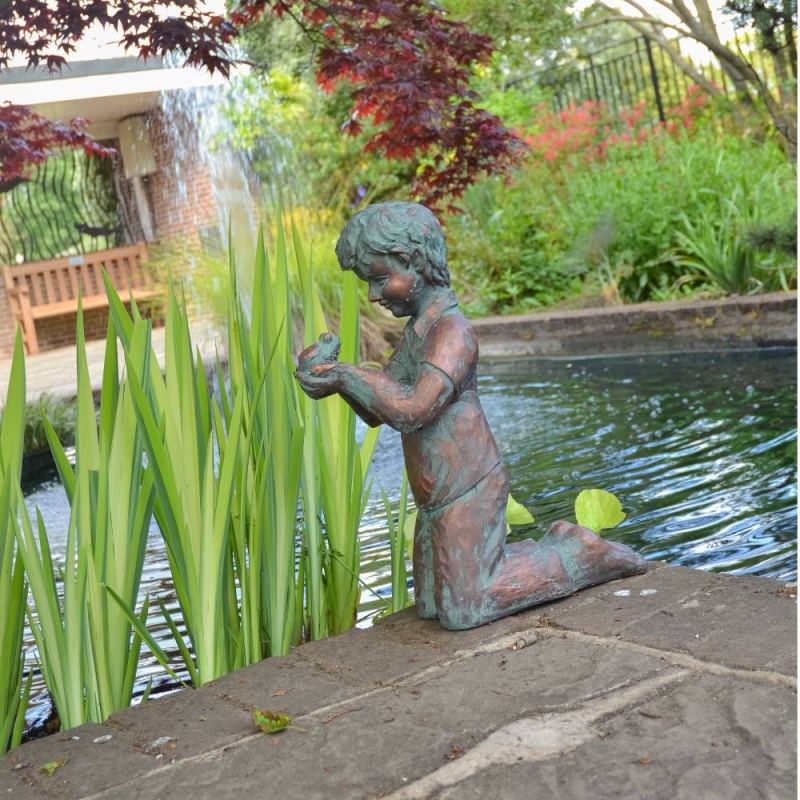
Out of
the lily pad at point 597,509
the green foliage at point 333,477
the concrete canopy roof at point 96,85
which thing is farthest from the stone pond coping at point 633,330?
the concrete canopy roof at point 96,85

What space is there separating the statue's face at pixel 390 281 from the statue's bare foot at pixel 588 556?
1.84ft

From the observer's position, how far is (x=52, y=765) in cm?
158

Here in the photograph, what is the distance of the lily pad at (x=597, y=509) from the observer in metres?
2.42

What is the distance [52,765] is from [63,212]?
1380 centimetres

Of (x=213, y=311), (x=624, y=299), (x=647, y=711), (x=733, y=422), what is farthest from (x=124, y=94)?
(x=647, y=711)

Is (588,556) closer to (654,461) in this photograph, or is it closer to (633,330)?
(654,461)

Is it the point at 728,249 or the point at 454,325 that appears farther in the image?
the point at 728,249

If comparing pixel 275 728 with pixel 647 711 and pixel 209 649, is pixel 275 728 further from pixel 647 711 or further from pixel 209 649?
pixel 647 711

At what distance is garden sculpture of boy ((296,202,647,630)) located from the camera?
189 cm

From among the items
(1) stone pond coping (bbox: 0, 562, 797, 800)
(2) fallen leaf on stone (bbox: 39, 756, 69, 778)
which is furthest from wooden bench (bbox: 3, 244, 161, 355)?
(2) fallen leaf on stone (bbox: 39, 756, 69, 778)

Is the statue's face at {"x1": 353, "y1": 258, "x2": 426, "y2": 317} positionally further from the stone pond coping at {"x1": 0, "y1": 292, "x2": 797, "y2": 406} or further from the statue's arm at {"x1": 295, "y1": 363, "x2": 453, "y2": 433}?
the stone pond coping at {"x1": 0, "y1": 292, "x2": 797, "y2": 406}

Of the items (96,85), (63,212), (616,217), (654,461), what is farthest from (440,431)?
(63,212)

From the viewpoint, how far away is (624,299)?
8477mm

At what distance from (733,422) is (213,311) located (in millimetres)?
4749
